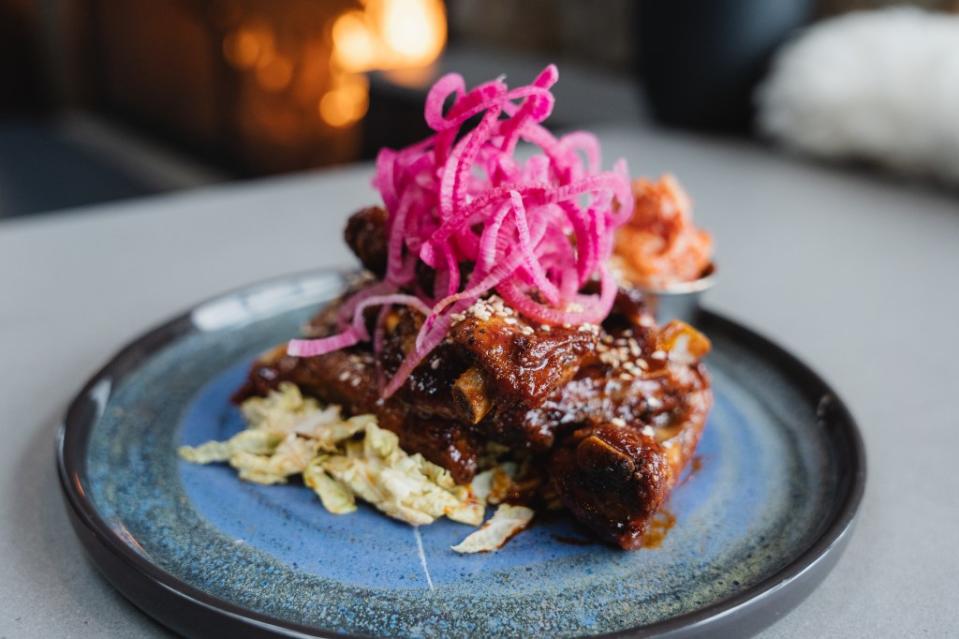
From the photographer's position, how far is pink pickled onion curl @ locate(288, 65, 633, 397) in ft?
4.42

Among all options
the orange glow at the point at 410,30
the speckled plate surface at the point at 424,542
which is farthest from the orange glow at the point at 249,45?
the speckled plate surface at the point at 424,542

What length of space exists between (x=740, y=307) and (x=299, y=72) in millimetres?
5192

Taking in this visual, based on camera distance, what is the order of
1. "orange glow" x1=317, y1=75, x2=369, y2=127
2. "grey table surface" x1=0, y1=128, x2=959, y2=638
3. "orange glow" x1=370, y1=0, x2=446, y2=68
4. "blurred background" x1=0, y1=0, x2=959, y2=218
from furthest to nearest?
"orange glow" x1=317, y1=75, x2=369, y2=127 < "orange glow" x1=370, y1=0, x2=446, y2=68 < "blurred background" x1=0, y1=0, x2=959, y2=218 < "grey table surface" x1=0, y1=128, x2=959, y2=638

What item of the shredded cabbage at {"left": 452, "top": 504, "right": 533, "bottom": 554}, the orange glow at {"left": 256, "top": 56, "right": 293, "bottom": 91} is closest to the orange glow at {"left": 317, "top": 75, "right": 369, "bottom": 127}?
the orange glow at {"left": 256, "top": 56, "right": 293, "bottom": 91}

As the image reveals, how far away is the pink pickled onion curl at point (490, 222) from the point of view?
4.42 feet

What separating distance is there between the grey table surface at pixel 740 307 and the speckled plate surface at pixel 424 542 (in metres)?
0.10

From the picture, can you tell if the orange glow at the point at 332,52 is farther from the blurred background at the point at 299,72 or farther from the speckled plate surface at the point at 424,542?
the speckled plate surface at the point at 424,542

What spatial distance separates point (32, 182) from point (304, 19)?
2796mm

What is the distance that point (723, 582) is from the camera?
115 centimetres

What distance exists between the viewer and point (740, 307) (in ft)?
7.46

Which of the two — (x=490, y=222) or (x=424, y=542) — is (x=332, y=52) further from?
(x=424, y=542)

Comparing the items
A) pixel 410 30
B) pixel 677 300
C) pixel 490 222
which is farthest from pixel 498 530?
pixel 410 30

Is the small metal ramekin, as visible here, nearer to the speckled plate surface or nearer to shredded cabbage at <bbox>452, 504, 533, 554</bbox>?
the speckled plate surface

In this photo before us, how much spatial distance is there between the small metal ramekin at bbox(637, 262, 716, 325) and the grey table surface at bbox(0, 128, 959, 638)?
332mm
